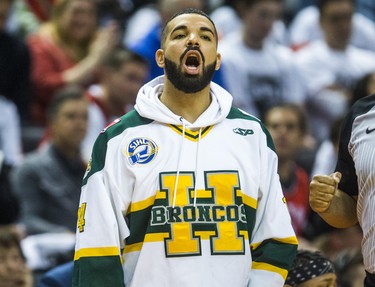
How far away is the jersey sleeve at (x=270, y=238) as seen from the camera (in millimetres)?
4531

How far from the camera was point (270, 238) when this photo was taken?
15.0 ft

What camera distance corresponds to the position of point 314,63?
10180 mm

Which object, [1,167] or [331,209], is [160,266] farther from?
[1,167]

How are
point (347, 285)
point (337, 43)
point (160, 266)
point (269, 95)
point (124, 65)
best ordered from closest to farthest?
point (160, 266) < point (347, 285) < point (124, 65) < point (269, 95) < point (337, 43)

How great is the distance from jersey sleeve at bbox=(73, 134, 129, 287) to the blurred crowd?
2063mm

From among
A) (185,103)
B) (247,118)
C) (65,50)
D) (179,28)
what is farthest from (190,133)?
(65,50)

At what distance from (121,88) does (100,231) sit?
15.3ft

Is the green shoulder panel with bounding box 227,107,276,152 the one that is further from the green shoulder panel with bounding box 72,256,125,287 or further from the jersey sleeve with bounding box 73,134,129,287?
the green shoulder panel with bounding box 72,256,125,287

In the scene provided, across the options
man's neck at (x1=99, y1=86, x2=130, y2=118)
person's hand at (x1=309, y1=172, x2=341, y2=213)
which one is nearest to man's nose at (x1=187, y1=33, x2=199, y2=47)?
person's hand at (x1=309, y1=172, x2=341, y2=213)

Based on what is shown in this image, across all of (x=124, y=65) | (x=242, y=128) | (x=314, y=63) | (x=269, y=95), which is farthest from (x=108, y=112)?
(x=242, y=128)

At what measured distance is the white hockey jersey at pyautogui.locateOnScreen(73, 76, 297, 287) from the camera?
14.5 ft

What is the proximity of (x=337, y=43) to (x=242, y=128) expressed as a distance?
5.73 m

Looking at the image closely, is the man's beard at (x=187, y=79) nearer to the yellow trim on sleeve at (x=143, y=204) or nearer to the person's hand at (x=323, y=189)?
the yellow trim on sleeve at (x=143, y=204)

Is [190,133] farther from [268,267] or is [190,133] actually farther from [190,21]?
[268,267]
